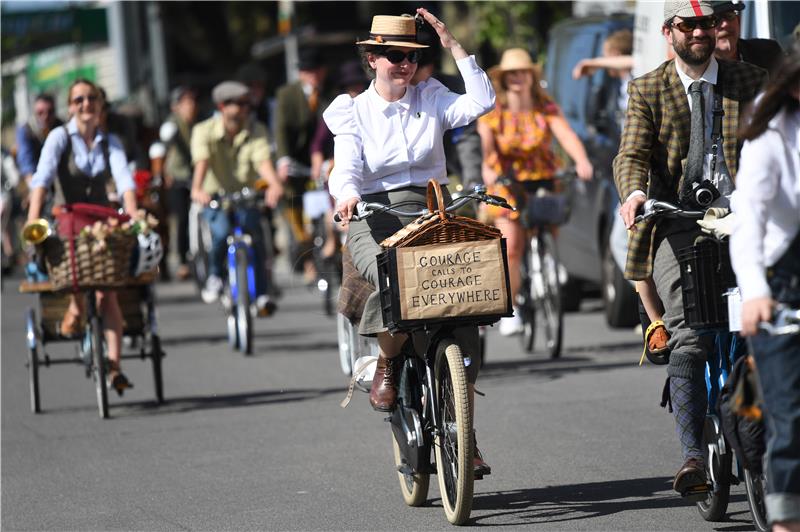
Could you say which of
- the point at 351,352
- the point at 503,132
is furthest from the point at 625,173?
the point at 503,132

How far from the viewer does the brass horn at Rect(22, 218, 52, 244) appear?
10.4 meters

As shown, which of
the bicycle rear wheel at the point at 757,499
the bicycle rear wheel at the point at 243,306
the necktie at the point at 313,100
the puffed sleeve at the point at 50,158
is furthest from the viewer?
the necktie at the point at 313,100

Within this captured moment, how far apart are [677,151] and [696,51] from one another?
0.39 metres

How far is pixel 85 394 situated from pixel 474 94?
5.53 meters

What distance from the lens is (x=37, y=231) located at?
10.4m

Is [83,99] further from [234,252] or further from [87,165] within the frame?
[234,252]

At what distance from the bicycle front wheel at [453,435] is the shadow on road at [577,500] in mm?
183

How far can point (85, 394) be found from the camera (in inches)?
479

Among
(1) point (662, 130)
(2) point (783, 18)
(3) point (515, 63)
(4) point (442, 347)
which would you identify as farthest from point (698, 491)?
(3) point (515, 63)

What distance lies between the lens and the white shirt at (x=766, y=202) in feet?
16.5

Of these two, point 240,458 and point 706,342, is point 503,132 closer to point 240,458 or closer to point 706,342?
point 240,458

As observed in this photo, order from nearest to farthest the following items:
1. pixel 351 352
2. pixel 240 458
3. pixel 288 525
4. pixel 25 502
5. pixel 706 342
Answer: pixel 706 342
pixel 288 525
pixel 25 502
pixel 240 458
pixel 351 352

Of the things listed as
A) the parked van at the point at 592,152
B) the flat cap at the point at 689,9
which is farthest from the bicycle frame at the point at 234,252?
the flat cap at the point at 689,9

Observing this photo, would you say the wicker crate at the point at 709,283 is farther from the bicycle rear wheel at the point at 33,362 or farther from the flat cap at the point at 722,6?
the bicycle rear wheel at the point at 33,362
